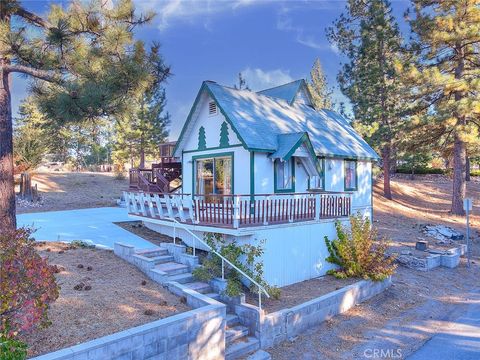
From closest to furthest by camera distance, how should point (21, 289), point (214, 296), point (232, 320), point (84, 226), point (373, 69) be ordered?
point (21, 289) → point (232, 320) → point (214, 296) → point (84, 226) → point (373, 69)

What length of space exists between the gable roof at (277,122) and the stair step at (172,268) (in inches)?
169

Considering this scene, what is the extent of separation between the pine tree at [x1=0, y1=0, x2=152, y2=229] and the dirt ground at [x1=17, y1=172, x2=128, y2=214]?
32.6 feet

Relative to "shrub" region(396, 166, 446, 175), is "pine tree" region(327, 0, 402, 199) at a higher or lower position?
higher

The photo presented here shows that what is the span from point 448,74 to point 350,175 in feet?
32.6

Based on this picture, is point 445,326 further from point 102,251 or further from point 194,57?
point 194,57

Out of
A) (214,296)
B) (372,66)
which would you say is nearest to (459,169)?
(372,66)

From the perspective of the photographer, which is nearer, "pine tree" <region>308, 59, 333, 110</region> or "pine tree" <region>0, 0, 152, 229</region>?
"pine tree" <region>0, 0, 152, 229</region>

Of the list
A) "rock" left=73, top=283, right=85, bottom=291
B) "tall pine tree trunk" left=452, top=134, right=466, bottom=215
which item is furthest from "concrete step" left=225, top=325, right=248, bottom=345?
"tall pine tree trunk" left=452, top=134, right=466, bottom=215

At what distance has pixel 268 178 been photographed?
11711 mm

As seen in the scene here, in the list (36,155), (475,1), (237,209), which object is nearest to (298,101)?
(237,209)

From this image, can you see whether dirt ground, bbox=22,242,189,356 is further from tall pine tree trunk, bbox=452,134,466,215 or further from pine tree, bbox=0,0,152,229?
tall pine tree trunk, bbox=452,134,466,215

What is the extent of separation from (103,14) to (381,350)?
987cm

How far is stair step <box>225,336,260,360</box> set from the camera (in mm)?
6301

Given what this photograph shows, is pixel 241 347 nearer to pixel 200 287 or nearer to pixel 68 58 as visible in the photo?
pixel 200 287
